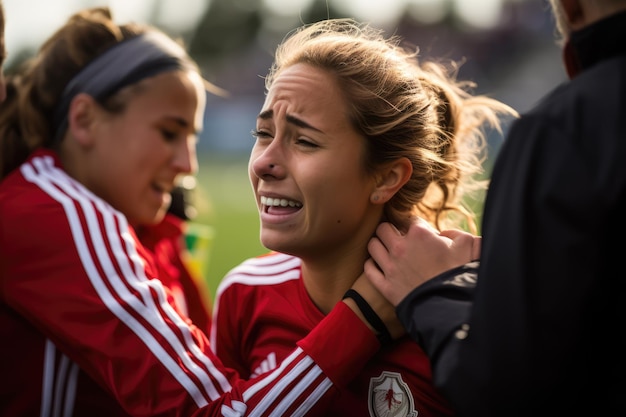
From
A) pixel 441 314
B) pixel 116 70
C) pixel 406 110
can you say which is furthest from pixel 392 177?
pixel 116 70

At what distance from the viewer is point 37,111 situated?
327cm

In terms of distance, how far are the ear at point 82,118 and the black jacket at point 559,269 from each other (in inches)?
84.2

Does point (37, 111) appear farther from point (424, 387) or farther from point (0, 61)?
point (424, 387)

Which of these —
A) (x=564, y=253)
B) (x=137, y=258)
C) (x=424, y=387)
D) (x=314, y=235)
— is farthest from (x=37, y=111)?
(x=564, y=253)

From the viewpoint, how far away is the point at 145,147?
3299 mm

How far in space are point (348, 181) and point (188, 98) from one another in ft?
4.01

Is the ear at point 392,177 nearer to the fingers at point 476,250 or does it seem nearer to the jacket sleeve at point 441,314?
the fingers at point 476,250

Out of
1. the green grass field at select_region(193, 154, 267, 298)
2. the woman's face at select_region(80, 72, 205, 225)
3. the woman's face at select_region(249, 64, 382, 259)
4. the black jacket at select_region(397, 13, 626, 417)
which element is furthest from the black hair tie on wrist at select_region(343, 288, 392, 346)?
the green grass field at select_region(193, 154, 267, 298)

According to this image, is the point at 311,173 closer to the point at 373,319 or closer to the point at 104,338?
the point at 373,319

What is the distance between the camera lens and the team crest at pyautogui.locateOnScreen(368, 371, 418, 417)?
7.66ft

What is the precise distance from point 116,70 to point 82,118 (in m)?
0.26

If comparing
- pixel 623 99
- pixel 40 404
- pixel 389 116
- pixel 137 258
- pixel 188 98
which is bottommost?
pixel 40 404

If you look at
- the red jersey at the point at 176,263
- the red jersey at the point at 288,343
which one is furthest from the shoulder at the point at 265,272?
the red jersey at the point at 176,263

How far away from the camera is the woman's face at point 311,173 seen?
247cm
